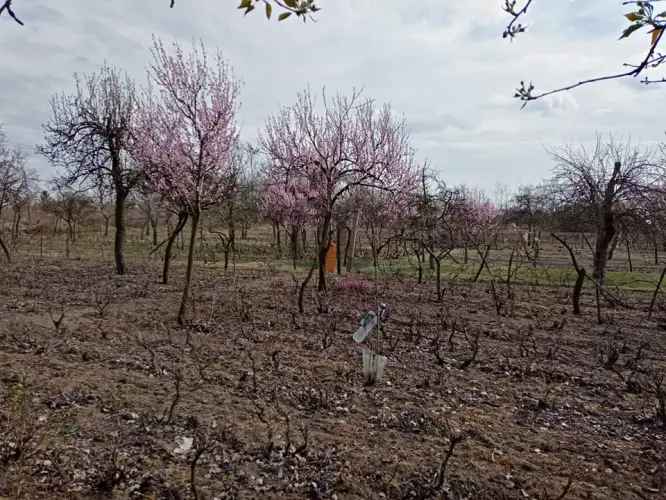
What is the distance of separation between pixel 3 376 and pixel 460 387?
176 inches

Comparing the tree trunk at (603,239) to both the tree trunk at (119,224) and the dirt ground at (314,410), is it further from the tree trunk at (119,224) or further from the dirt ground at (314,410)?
the tree trunk at (119,224)

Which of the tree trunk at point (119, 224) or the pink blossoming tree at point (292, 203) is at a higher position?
the pink blossoming tree at point (292, 203)

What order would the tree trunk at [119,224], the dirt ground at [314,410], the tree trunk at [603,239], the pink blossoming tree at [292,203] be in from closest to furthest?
the dirt ground at [314,410], the tree trunk at [119,224], the tree trunk at [603,239], the pink blossoming tree at [292,203]

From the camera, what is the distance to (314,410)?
4.10m

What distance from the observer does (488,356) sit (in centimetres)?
601

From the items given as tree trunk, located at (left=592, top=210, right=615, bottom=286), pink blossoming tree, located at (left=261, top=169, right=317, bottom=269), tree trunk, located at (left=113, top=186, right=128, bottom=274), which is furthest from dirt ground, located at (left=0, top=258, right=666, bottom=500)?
pink blossoming tree, located at (left=261, top=169, right=317, bottom=269)

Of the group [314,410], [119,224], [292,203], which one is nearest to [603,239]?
[292,203]

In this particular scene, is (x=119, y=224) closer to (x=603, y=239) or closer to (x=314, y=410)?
(x=314, y=410)

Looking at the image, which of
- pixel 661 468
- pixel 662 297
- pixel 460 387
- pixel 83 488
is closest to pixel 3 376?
pixel 83 488

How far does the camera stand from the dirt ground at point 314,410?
2.99 meters

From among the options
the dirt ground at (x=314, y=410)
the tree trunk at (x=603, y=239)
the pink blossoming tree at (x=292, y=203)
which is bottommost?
the dirt ground at (x=314, y=410)

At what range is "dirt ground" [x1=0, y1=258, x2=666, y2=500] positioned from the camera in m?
2.99

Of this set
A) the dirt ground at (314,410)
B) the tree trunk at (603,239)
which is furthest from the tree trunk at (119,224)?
the tree trunk at (603,239)

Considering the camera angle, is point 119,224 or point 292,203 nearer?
point 119,224
